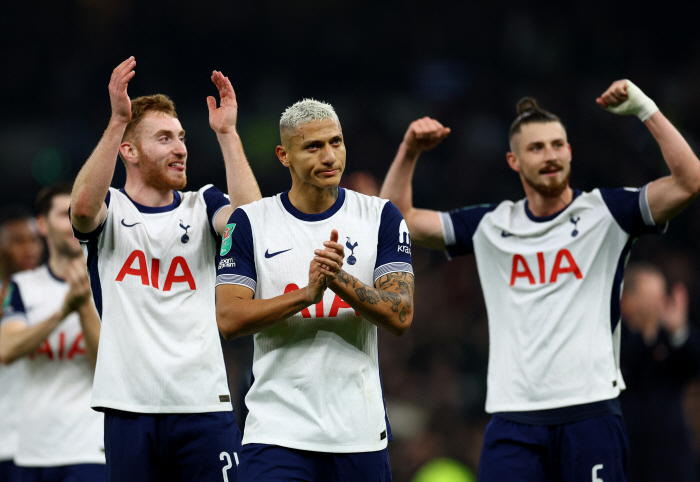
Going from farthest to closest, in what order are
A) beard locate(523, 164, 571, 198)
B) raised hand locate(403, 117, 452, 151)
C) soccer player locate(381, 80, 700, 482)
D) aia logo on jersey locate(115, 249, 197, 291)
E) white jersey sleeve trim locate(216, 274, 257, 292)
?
raised hand locate(403, 117, 452, 151)
beard locate(523, 164, 571, 198)
soccer player locate(381, 80, 700, 482)
aia logo on jersey locate(115, 249, 197, 291)
white jersey sleeve trim locate(216, 274, 257, 292)

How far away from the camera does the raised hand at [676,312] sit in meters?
7.68

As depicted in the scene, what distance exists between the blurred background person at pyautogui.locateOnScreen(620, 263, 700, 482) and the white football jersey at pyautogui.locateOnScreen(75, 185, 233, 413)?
528 cm

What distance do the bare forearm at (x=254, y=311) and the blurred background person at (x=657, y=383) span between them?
5.67 meters

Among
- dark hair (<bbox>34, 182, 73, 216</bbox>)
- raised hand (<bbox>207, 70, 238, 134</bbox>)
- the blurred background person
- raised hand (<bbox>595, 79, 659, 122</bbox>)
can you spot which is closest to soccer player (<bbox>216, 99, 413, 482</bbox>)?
raised hand (<bbox>207, 70, 238, 134</bbox>)

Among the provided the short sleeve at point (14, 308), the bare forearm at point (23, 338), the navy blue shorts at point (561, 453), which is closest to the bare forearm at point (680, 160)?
the navy blue shorts at point (561, 453)

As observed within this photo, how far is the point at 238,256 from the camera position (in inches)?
155

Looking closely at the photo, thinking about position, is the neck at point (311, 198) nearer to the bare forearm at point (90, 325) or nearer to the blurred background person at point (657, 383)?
the bare forearm at point (90, 325)

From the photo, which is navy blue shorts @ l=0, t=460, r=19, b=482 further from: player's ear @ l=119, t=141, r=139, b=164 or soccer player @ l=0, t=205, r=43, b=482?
player's ear @ l=119, t=141, r=139, b=164

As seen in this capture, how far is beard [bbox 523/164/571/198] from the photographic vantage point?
5.27 m

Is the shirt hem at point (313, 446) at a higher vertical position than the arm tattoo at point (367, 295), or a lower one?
lower

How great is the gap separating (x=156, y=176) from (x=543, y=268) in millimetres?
2464

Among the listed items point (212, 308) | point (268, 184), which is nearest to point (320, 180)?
point (212, 308)

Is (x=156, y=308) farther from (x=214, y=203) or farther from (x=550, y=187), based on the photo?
(x=550, y=187)

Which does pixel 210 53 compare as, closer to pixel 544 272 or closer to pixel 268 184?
pixel 268 184
